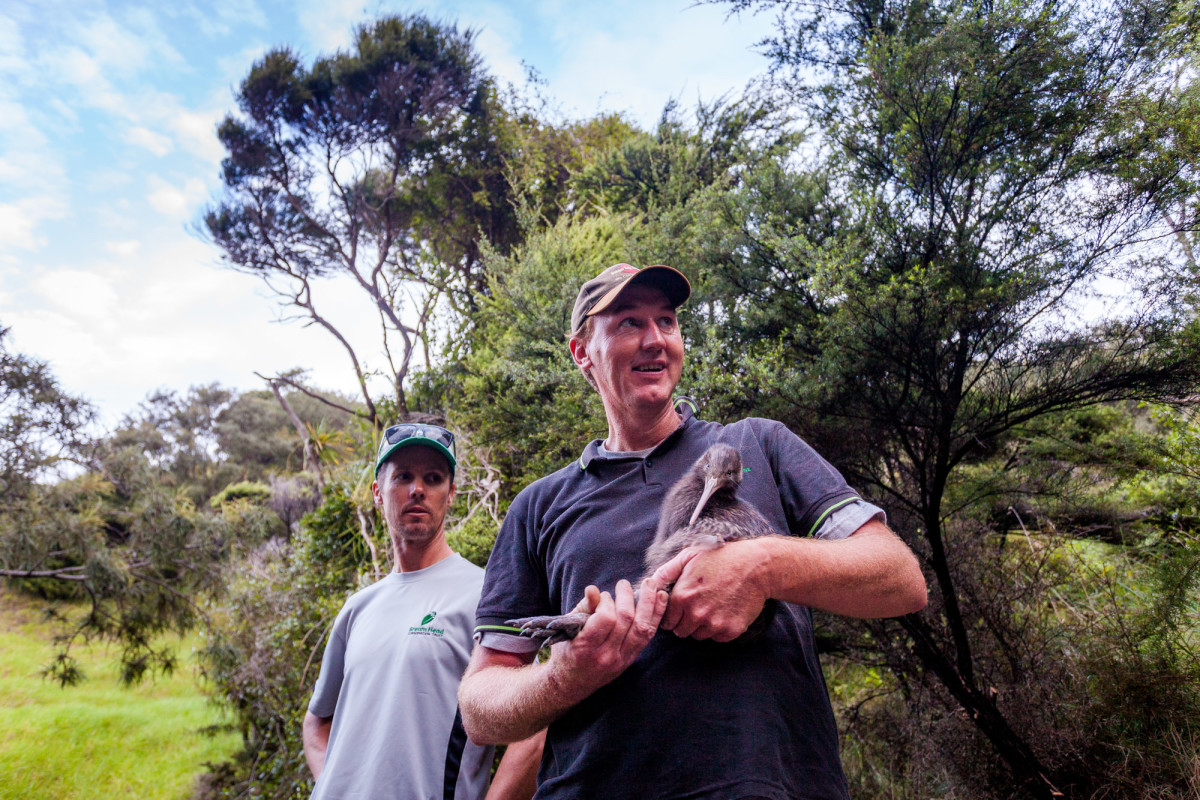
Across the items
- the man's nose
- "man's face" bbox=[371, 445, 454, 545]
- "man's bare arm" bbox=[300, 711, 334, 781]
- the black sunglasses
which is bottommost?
"man's bare arm" bbox=[300, 711, 334, 781]

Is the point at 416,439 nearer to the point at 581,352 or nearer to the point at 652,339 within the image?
the point at 581,352

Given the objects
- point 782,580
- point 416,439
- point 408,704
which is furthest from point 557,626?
point 416,439

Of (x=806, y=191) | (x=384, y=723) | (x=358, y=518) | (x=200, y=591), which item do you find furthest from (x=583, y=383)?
(x=200, y=591)

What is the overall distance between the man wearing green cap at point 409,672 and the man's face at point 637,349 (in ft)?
3.33

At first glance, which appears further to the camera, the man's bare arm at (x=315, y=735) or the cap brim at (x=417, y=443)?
the cap brim at (x=417, y=443)

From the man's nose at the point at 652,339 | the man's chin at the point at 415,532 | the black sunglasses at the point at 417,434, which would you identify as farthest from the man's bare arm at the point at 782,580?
the black sunglasses at the point at 417,434

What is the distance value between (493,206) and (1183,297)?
29.6ft

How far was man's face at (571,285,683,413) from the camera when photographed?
165 cm

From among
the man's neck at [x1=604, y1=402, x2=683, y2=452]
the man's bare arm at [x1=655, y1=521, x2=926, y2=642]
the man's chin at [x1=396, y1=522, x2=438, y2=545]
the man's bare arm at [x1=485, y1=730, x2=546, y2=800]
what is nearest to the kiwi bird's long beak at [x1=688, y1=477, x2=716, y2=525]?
the man's bare arm at [x1=655, y1=521, x2=926, y2=642]

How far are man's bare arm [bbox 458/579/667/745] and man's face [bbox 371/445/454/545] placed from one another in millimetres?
979

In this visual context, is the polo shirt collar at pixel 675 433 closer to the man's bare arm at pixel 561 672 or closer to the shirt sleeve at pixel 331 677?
the man's bare arm at pixel 561 672

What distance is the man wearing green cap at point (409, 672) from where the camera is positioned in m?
1.88

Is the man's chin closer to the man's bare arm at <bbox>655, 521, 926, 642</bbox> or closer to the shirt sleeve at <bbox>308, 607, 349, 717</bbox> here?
the shirt sleeve at <bbox>308, 607, 349, 717</bbox>

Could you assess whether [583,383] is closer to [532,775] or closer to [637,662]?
[532,775]
